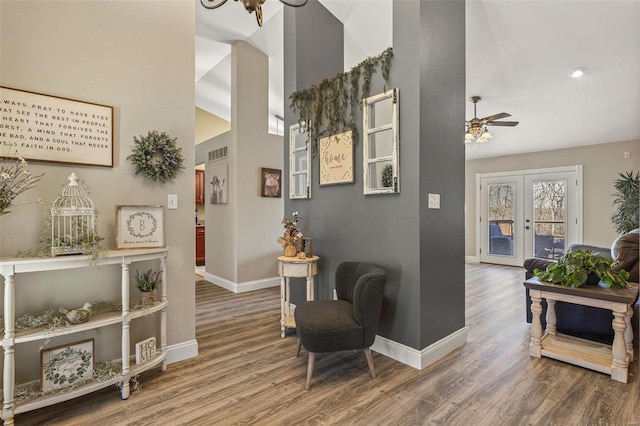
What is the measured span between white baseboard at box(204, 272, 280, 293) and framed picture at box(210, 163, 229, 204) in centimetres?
128

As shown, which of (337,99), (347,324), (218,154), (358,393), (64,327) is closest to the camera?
(64,327)

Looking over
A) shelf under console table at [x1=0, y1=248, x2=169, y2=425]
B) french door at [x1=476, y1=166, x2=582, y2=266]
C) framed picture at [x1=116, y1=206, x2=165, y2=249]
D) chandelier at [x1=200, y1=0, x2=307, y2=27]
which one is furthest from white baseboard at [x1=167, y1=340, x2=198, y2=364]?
french door at [x1=476, y1=166, x2=582, y2=266]

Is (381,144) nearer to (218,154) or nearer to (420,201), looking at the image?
(420,201)

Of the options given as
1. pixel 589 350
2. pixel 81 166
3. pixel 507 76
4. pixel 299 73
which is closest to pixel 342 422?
pixel 589 350

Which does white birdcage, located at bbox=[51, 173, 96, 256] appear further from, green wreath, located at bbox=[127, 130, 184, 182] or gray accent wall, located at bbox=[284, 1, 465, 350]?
gray accent wall, located at bbox=[284, 1, 465, 350]

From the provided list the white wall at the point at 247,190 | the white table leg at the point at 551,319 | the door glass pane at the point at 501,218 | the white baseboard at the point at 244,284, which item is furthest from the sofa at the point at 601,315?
the door glass pane at the point at 501,218

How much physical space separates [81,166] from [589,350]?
13.0ft

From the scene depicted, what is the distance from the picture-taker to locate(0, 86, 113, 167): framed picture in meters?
1.90

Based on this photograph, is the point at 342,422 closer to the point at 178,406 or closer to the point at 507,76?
the point at 178,406

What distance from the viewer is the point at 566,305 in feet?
9.55

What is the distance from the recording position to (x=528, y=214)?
22.0 feet

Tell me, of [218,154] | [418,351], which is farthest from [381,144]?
[218,154]

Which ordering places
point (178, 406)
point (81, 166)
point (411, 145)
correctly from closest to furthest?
point (178, 406) → point (81, 166) → point (411, 145)

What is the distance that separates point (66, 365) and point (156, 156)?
4.75 feet
